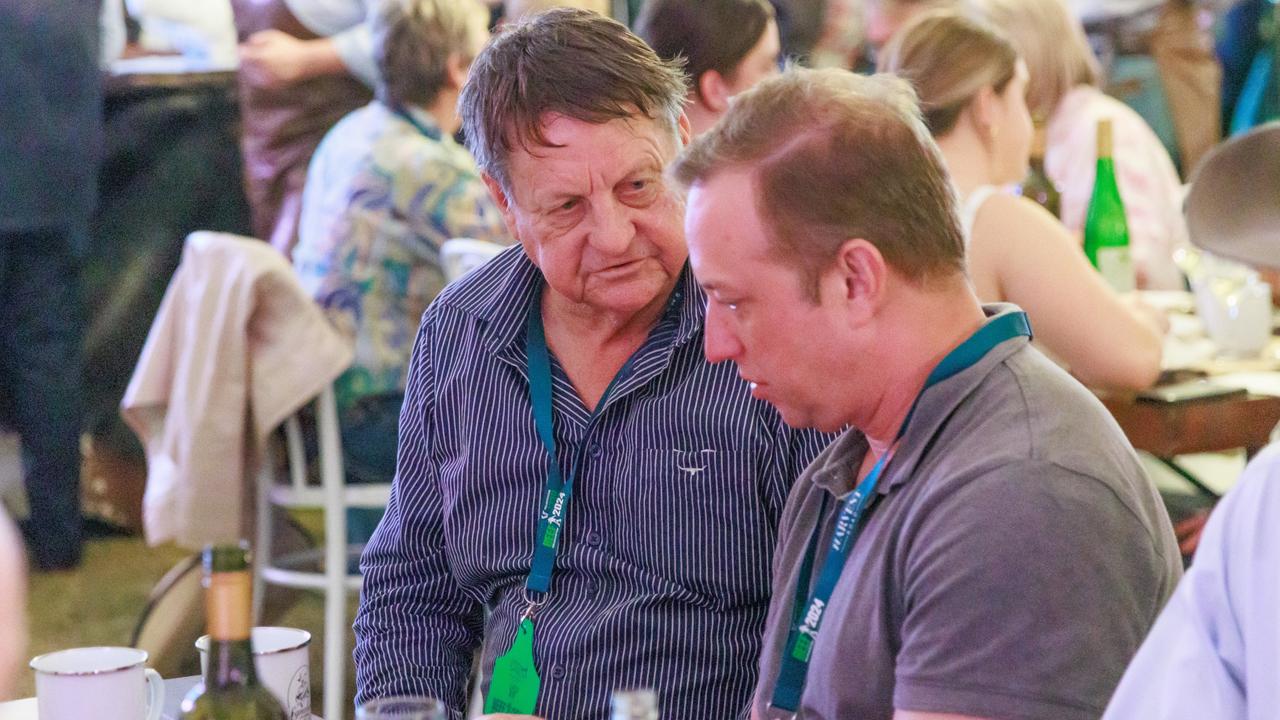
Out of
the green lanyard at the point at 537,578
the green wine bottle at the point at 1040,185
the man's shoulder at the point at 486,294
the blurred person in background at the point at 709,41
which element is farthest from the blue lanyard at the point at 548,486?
the green wine bottle at the point at 1040,185

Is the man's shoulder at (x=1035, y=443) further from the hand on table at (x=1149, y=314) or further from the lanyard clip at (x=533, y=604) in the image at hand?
the hand on table at (x=1149, y=314)

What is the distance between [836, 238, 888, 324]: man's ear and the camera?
A: 129 cm

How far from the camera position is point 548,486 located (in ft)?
5.82

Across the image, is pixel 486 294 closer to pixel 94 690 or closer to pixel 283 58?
pixel 94 690

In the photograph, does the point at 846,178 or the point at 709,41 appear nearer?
the point at 846,178

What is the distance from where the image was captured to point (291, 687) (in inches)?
55.7

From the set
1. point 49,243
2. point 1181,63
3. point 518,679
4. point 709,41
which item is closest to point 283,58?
point 49,243

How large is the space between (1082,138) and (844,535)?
10.2 feet

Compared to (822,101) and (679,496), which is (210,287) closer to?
(679,496)

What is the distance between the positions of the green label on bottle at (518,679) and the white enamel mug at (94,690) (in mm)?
429

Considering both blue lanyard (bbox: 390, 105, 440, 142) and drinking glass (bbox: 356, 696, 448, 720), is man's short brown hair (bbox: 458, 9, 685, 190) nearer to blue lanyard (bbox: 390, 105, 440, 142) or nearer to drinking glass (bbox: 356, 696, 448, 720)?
drinking glass (bbox: 356, 696, 448, 720)

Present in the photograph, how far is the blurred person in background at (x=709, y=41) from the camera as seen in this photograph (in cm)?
324

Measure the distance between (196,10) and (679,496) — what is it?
394cm

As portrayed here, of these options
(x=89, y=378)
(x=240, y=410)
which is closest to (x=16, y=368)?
(x=89, y=378)
